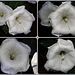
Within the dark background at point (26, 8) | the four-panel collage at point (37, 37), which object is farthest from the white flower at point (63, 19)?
the dark background at point (26, 8)

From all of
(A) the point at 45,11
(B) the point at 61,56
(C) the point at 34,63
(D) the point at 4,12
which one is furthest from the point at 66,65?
(D) the point at 4,12

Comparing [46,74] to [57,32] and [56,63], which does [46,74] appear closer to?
[56,63]

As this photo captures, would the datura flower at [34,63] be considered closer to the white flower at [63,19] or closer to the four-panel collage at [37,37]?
the four-panel collage at [37,37]

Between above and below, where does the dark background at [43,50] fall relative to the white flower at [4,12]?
below

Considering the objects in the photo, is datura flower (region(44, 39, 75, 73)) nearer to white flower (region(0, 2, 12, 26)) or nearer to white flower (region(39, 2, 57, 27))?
white flower (region(39, 2, 57, 27))

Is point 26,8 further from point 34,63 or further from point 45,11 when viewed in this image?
point 34,63

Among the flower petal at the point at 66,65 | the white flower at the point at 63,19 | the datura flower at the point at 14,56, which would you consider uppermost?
the white flower at the point at 63,19

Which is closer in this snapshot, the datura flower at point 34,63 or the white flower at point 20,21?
the white flower at point 20,21
